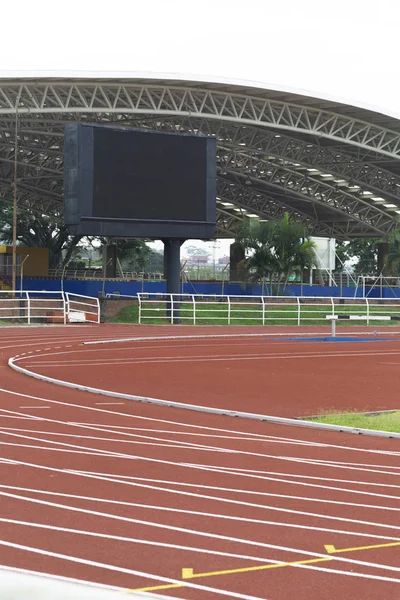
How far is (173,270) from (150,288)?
31.5ft

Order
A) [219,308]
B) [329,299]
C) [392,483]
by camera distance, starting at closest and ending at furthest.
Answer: [392,483]
[219,308]
[329,299]

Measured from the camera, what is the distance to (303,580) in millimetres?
6180

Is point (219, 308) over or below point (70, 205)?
below

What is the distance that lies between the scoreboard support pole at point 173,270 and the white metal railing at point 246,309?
0.05 metres

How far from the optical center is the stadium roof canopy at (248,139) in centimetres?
4584

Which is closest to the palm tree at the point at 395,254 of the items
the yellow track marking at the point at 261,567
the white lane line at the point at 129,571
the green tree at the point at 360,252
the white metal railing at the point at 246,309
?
the white metal railing at the point at 246,309

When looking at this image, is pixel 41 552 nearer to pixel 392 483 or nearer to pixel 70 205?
pixel 392 483

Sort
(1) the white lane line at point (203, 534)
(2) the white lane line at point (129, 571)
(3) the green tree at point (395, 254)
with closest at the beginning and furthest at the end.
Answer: (2) the white lane line at point (129, 571)
(1) the white lane line at point (203, 534)
(3) the green tree at point (395, 254)

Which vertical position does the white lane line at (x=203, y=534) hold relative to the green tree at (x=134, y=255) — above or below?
below

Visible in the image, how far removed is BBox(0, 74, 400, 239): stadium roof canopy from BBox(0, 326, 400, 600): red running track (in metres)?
28.4

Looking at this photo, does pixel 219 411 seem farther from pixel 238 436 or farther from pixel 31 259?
pixel 31 259

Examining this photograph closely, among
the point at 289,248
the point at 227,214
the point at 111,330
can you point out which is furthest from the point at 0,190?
the point at 111,330

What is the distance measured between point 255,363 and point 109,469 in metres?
16.1

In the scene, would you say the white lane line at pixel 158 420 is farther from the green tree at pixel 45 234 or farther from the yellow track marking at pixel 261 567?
the green tree at pixel 45 234
